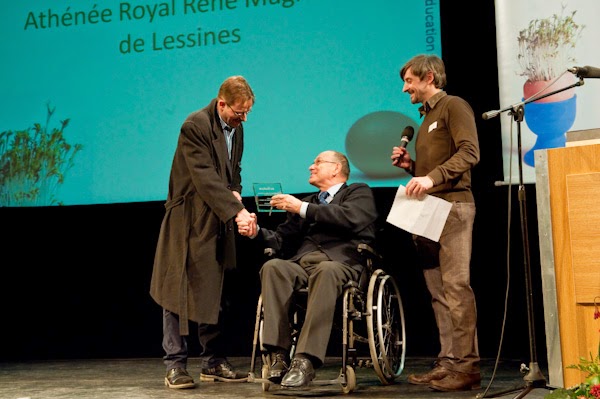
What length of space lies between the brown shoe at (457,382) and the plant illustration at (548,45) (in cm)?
169

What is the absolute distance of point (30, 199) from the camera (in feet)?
15.6

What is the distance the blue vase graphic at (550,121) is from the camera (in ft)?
12.6

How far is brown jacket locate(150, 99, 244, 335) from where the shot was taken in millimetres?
3379

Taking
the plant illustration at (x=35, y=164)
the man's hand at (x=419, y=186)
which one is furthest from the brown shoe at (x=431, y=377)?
the plant illustration at (x=35, y=164)

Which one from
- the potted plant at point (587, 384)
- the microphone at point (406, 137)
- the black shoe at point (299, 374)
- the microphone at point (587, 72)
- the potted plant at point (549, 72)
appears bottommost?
the black shoe at point (299, 374)

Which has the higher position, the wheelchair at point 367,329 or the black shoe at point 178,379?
the wheelchair at point 367,329

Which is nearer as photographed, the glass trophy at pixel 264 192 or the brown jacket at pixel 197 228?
the glass trophy at pixel 264 192

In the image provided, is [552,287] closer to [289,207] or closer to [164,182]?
[289,207]

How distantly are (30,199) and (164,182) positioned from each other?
0.89 metres

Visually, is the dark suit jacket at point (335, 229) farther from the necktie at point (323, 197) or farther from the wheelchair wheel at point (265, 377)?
the wheelchair wheel at point (265, 377)

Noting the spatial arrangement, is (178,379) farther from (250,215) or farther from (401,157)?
(401,157)

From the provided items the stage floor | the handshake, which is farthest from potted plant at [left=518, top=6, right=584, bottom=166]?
the handshake

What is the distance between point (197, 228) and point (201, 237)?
5cm

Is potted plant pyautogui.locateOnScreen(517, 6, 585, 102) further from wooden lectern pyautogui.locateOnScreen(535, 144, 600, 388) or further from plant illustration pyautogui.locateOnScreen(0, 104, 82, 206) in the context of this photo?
plant illustration pyautogui.locateOnScreen(0, 104, 82, 206)
